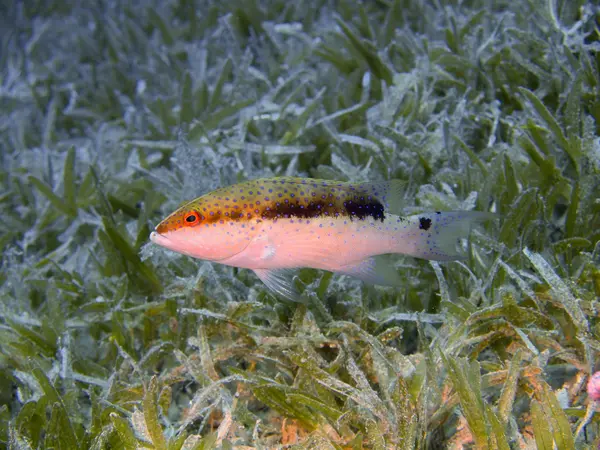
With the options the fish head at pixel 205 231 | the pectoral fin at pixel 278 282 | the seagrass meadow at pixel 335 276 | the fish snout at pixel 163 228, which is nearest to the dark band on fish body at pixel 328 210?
the fish head at pixel 205 231

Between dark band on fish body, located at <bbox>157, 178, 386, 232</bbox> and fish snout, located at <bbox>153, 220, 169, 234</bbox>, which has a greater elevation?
dark band on fish body, located at <bbox>157, 178, 386, 232</bbox>

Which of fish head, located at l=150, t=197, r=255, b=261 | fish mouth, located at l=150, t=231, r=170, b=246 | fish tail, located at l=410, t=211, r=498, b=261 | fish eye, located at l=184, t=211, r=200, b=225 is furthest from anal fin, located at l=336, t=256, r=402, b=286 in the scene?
fish mouth, located at l=150, t=231, r=170, b=246

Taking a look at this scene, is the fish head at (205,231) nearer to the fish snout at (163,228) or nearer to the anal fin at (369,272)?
the fish snout at (163,228)

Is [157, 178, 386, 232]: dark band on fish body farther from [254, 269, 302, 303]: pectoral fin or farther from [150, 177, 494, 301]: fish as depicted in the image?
[254, 269, 302, 303]: pectoral fin

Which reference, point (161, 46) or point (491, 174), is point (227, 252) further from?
point (161, 46)

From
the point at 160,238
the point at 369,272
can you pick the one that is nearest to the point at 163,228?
the point at 160,238

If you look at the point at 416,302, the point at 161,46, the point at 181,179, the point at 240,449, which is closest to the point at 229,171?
the point at 181,179

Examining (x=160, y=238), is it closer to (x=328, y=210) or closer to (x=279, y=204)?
(x=279, y=204)

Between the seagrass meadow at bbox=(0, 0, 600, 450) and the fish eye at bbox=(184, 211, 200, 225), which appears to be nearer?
the fish eye at bbox=(184, 211, 200, 225)

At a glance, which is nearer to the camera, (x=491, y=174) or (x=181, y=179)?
(x=491, y=174)
